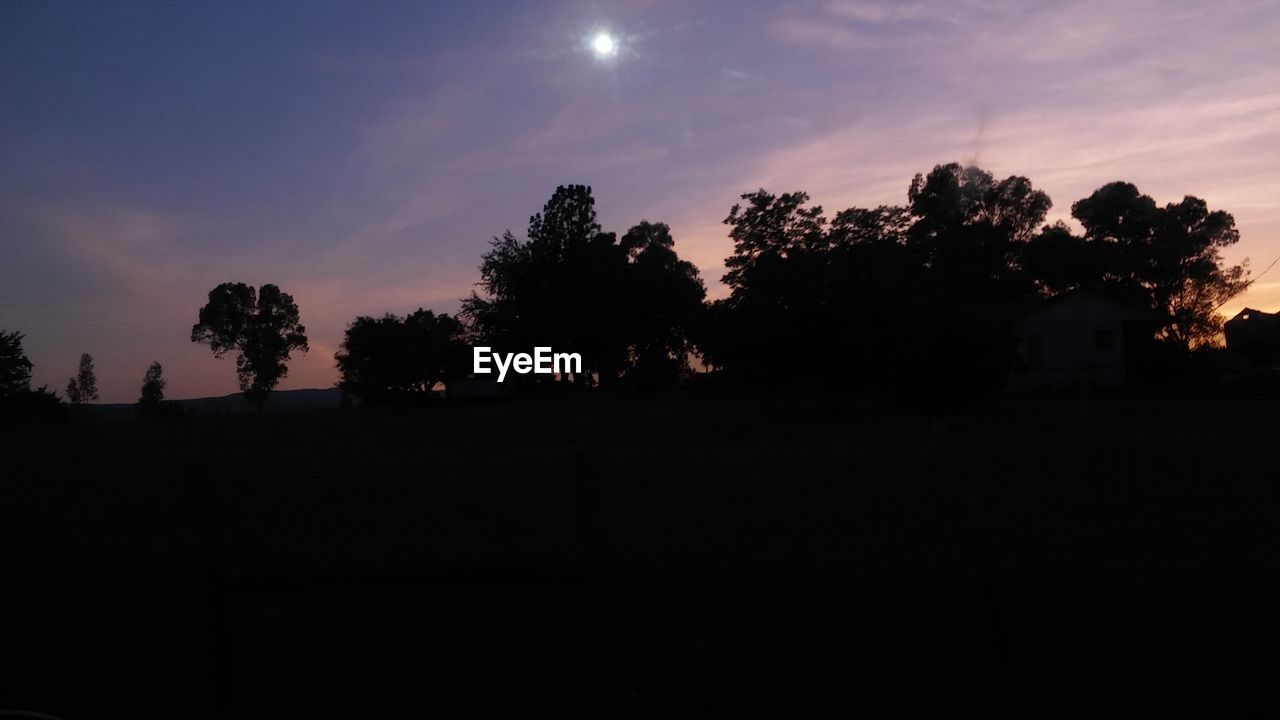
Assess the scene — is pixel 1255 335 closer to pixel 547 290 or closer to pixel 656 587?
pixel 547 290

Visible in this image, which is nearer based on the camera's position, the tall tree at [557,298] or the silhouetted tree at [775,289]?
the silhouetted tree at [775,289]

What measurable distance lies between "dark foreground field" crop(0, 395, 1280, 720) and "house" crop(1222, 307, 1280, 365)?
36607 millimetres

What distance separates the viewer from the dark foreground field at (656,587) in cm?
513

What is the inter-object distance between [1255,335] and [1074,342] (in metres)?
18.9

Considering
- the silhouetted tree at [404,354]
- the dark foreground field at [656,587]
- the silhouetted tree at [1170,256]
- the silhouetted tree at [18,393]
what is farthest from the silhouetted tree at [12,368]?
the silhouetted tree at [1170,256]

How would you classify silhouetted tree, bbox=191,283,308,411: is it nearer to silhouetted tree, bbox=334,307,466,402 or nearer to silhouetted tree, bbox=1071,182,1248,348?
silhouetted tree, bbox=334,307,466,402

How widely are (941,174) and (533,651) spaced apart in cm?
5718

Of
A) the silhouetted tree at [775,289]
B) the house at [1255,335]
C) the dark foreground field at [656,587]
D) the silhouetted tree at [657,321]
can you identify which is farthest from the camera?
the silhouetted tree at [657,321]

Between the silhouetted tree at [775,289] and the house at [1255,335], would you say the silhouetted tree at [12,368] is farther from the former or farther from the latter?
the house at [1255,335]

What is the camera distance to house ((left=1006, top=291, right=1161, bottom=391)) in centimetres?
3791

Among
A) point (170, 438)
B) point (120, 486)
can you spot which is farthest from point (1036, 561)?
point (170, 438)

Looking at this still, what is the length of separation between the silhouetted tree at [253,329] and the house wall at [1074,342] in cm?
6161

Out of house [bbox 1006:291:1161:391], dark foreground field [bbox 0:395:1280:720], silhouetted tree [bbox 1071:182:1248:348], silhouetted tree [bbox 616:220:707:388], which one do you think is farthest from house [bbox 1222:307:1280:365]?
dark foreground field [bbox 0:395:1280:720]

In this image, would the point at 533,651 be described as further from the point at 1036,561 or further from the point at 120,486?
the point at 120,486
